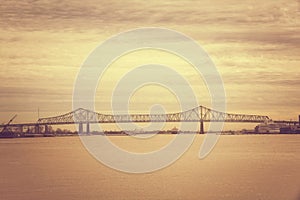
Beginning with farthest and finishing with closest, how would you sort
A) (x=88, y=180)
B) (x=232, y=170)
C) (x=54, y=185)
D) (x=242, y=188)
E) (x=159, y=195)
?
(x=232, y=170), (x=88, y=180), (x=54, y=185), (x=242, y=188), (x=159, y=195)

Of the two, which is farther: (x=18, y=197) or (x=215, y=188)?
(x=215, y=188)

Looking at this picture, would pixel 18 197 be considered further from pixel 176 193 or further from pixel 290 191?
pixel 290 191

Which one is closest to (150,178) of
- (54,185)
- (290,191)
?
(54,185)

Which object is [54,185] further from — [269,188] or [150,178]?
[269,188]

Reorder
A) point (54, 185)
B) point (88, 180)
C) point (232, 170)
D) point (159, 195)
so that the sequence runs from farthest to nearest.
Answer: point (232, 170), point (88, 180), point (54, 185), point (159, 195)

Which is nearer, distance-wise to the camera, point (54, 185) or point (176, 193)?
point (176, 193)

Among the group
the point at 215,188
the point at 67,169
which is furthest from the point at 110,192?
the point at 67,169

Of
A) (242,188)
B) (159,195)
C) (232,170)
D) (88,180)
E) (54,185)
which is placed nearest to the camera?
(159,195)

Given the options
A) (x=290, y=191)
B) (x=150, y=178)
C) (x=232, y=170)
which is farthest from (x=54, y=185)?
(x=232, y=170)
